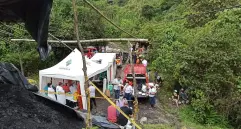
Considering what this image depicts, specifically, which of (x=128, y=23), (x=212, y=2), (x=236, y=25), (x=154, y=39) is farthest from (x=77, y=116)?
(x=128, y=23)

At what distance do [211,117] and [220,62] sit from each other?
2.29 m

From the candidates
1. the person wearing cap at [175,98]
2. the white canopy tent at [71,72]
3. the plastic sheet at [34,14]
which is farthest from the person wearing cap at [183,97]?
the plastic sheet at [34,14]

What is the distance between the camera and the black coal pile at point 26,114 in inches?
261

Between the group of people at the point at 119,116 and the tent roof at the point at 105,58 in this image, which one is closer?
the group of people at the point at 119,116

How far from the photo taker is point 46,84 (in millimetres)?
13445

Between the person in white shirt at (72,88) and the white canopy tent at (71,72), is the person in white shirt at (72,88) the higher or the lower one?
the lower one

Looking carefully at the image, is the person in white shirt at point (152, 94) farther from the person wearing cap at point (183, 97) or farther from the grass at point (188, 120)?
the person wearing cap at point (183, 97)

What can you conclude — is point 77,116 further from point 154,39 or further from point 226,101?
point 154,39

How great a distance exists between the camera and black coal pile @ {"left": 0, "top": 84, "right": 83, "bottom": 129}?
6.64 meters

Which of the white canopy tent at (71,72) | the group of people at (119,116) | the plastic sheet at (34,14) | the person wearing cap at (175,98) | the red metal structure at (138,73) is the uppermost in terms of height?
the plastic sheet at (34,14)

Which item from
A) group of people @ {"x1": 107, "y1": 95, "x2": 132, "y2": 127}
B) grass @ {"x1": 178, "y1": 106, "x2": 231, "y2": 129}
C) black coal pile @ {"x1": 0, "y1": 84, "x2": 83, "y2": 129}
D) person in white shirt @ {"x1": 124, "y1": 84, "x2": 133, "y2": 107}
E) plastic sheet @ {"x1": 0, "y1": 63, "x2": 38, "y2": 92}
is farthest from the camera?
person in white shirt @ {"x1": 124, "y1": 84, "x2": 133, "y2": 107}

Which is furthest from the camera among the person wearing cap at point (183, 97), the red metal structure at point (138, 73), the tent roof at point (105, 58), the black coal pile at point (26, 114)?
the red metal structure at point (138, 73)

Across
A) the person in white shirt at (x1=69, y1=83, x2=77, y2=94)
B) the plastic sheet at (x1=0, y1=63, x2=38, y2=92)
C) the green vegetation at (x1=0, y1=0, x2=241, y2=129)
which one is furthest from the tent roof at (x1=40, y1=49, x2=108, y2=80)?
the plastic sheet at (x1=0, y1=63, x2=38, y2=92)

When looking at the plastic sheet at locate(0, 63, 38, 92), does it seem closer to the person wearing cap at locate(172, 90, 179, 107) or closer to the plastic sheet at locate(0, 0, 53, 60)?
the plastic sheet at locate(0, 0, 53, 60)
